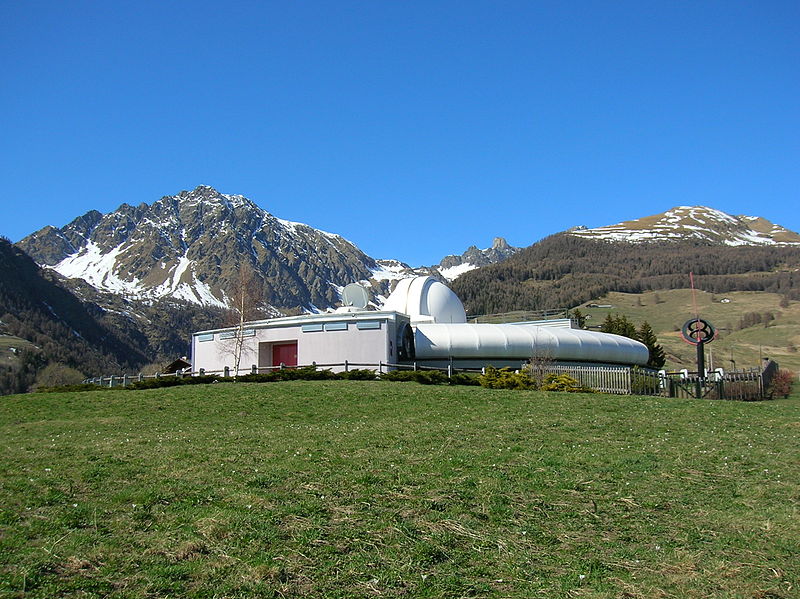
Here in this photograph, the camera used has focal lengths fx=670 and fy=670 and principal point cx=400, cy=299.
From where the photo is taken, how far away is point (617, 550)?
30.1 feet

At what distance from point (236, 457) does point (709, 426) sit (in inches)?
552

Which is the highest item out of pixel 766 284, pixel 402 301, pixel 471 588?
pixel 766 284

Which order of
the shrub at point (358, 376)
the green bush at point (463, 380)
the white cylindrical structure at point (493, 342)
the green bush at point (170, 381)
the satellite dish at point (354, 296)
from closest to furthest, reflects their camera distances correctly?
1. the green bush at point (463, 380)
2. the green bush at point (170, 381)
3. the shrub at point (358, 376)
4. the white cylindrical structure at point (493, 342)
5. the satellite dish at point (354, 296)

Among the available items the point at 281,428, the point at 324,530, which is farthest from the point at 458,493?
the point at 281,428

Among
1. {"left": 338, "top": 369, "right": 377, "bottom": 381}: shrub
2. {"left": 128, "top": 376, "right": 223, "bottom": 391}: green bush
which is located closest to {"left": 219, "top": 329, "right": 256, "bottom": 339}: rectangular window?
{"left": 128, "top": 376, "right": 223, "bottom": 391}: green bush

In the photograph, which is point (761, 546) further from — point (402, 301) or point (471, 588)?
point (402, 301)

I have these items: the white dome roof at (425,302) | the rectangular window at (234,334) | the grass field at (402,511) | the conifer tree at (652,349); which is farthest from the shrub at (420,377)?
the conifer tree at (652,349)

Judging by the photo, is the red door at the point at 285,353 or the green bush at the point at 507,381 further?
the red door at the point at 285,353

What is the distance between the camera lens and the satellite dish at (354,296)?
55766mm

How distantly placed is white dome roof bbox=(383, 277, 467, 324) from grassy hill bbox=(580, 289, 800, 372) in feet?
213

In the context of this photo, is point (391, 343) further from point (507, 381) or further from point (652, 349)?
point (652, 349)

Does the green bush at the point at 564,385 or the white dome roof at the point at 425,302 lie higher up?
the white dome roof at the point at 425,302

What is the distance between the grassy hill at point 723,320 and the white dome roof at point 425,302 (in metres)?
64.8

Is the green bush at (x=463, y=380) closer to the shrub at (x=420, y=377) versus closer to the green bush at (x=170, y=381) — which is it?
the shrub at (x=420, y=377)
